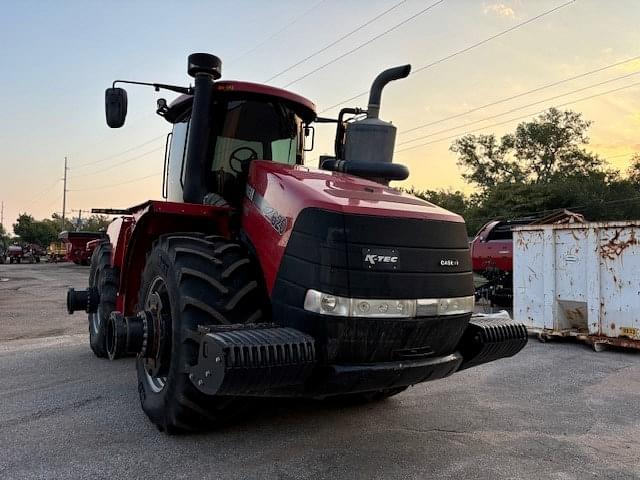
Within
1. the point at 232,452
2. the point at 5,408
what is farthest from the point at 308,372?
the point at 5,408

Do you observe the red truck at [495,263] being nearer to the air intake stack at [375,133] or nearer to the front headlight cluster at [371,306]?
the air intake stack at [375,133]

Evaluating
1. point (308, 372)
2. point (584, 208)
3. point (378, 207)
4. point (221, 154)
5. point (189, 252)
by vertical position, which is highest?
point (584, 208)

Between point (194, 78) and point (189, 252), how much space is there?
156cm

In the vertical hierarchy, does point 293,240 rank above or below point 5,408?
above

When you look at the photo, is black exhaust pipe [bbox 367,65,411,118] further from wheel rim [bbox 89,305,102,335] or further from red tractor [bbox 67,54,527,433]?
wheel rim [bbox 89,305,102,335]

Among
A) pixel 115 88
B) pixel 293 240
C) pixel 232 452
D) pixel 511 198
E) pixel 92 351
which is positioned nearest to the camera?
pixel 293 240

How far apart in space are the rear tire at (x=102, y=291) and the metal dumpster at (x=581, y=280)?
618 cm

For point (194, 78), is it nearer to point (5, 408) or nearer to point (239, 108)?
point (239, 108)

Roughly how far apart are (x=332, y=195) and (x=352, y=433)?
178 centimetres

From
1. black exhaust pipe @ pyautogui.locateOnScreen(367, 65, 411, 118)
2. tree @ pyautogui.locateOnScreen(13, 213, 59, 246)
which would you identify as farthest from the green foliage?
tree @ pyautogui.locateOnScreen(13, 213, 59, 246)

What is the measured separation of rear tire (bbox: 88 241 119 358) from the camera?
589cm

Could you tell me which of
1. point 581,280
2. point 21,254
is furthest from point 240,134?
point 21,254

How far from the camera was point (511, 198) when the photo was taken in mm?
34594

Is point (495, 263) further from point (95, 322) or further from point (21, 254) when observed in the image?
point (21, 254)
